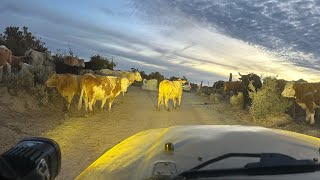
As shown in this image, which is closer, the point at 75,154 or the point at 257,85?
the point at 75,154

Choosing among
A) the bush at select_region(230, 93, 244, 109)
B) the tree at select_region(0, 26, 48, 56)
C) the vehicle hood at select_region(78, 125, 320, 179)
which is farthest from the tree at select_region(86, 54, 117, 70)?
the vehicle hood at select_region(78, 125, 320, 179)

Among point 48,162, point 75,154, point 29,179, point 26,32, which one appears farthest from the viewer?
point 26,32

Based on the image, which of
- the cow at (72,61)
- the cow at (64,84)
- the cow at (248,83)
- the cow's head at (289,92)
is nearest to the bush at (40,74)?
the cow at (64,84)

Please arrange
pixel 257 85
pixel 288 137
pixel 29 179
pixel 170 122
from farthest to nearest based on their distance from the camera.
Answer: pixel 257 85, pixel 170 122, pixel 288 137, pixel 29 179

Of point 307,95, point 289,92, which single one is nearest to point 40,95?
point 289,92

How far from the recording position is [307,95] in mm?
23000

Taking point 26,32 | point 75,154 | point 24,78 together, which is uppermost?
point 26,32

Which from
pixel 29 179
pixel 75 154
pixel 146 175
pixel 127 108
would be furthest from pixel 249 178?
pixel 127 108

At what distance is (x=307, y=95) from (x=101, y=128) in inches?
443

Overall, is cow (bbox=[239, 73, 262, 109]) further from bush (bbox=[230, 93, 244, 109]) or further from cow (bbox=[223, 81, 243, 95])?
cow (bbox=[223, 81, 243, 95])

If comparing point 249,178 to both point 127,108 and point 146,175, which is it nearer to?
point 146,175

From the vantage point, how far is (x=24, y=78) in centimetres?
2030

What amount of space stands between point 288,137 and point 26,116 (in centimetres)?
1514

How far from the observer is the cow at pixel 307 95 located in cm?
2233
